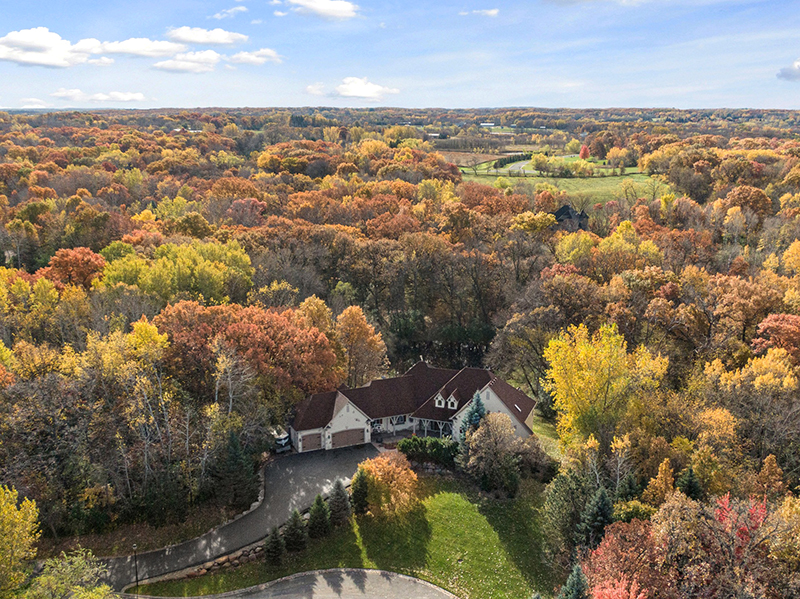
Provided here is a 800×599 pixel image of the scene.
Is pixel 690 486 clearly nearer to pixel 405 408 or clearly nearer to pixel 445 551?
pixel 445 551

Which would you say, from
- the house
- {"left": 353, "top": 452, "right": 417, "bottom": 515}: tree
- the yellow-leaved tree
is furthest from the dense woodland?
{"left": 353, "top": 452, "right": 417, "bottom": 515}: tree

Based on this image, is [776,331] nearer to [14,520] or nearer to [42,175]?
[14,520]

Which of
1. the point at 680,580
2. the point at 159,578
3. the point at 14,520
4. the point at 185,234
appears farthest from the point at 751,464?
the point at 185,234

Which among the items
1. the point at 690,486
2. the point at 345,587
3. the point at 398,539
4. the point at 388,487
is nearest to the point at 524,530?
the point at 398,539

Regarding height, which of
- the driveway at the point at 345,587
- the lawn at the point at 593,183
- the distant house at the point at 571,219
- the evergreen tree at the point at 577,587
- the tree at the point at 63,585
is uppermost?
the lawn at the point at 593,183

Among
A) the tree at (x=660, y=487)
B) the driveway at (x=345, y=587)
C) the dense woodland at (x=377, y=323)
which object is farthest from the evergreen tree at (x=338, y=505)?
the tree at (x=660, y=487)

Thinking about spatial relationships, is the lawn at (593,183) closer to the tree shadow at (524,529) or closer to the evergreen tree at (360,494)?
the tree shadow at (524,529)
